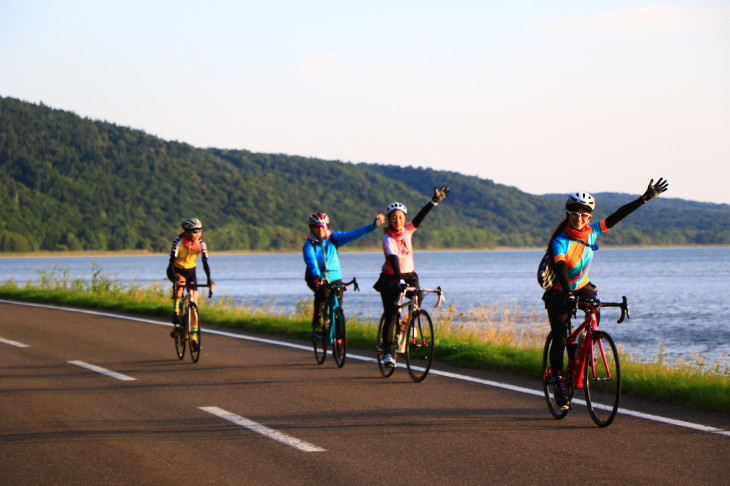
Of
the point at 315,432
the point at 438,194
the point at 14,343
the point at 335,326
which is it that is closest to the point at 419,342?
the point at 335,326

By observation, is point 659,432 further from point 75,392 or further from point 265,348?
point 265,348

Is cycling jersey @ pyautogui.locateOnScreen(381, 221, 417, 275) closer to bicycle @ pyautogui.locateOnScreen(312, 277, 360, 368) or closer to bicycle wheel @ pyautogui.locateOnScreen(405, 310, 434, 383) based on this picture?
bicycle wheel @ pyautogui.locateOnScreen(405, 310, 434, 383)

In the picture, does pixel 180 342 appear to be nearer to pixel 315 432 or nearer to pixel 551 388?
pixel 315 432

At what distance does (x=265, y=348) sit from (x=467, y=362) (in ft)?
12.3

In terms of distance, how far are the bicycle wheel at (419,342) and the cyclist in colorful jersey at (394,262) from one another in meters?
0.27

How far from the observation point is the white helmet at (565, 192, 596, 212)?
724 cm

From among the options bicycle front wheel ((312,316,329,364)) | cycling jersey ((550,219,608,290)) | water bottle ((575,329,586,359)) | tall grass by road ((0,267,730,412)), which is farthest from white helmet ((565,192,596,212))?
bicycle front wheel ((312,316,329,364))

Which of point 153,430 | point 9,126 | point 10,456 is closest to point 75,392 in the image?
point 153,430

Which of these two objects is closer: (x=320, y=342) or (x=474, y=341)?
(x=320, y=342)

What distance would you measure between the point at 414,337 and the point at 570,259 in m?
3.06

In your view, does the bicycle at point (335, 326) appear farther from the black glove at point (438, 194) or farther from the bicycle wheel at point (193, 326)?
the bicycle wheel at point (193, 326)

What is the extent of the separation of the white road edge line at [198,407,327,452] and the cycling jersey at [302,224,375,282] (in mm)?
3262

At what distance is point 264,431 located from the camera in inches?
283

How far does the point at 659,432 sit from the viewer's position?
6906 millimetres
